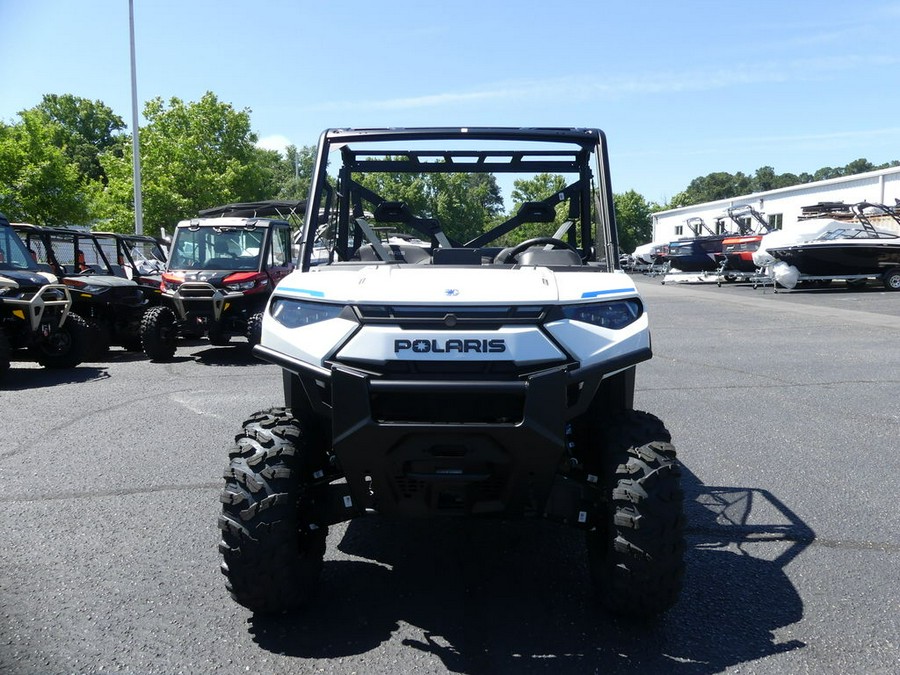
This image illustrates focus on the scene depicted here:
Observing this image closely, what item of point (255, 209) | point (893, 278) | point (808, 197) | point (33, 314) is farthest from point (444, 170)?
point (808, 197)

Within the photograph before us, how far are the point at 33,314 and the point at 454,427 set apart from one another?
27.8 feet

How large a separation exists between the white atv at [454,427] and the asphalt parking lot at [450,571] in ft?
0.87

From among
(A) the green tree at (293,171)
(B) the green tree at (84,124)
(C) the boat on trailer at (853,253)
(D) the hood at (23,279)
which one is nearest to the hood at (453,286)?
(D) the hood at (23,279)

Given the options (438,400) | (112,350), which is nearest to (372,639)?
(438,400)

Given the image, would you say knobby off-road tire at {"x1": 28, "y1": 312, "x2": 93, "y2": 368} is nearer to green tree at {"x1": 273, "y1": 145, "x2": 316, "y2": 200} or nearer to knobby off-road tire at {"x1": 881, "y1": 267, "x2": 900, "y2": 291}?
knobby off-road tire at {"x1": 881, "y1": 267, "x2": 900, "y2": 291}

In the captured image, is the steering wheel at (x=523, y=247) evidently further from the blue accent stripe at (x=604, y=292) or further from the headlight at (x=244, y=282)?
the headlight at (x=244, y=282)

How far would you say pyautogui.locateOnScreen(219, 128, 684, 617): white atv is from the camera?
2889 mm

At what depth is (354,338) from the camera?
2.96 m

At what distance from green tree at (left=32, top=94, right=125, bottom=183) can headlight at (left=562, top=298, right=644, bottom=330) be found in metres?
77.9

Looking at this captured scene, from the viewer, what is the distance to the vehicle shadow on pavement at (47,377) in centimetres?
928

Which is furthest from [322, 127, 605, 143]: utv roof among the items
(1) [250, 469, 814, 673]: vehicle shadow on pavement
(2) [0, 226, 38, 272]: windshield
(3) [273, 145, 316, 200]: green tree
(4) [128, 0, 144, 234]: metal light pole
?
(3) [273, 145, 316, 200]: green tree

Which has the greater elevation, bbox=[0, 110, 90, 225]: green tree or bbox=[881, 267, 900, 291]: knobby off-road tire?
bbox=[0, 110, 90, 225]: green tree

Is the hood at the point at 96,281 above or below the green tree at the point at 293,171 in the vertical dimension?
below

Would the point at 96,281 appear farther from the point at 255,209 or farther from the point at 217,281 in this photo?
the point at 255,209
